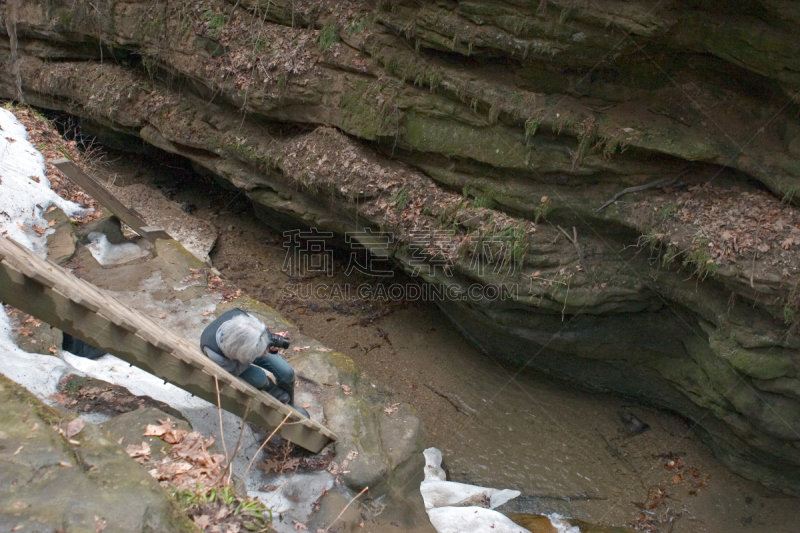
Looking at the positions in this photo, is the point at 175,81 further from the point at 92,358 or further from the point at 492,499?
the point at 492,499

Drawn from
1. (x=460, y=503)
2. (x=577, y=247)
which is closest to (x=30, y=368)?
(x=460, y=503)

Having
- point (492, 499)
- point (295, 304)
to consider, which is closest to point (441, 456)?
point (492, 499)

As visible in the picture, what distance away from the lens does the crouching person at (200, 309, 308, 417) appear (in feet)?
13.9

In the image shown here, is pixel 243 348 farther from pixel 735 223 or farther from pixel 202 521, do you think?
pixel 735 223

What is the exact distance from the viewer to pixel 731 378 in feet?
23.1

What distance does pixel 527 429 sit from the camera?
827 centimetres

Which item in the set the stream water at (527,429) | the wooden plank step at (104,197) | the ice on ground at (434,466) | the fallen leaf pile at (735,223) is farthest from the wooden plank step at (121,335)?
the fallen leaf pile at (735,223)

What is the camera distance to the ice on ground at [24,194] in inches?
266

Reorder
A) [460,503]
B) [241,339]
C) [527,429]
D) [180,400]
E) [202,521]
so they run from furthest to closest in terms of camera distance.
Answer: [527,429] → [460,503] → [180,400] → [241,339] → [202,521]

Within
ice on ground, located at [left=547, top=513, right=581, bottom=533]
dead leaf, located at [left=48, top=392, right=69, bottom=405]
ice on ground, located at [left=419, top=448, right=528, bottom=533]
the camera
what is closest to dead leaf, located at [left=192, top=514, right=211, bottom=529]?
the camera

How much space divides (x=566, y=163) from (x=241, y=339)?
16.4 ft

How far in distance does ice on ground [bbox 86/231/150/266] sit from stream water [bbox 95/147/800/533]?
102 inches

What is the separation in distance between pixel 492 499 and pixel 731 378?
3326 millimetres

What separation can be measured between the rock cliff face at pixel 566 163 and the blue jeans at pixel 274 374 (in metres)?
3.56
